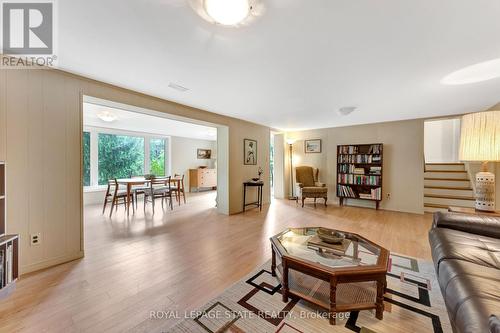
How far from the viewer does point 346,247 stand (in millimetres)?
1857

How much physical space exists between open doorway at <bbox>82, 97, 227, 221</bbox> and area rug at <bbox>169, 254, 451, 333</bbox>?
8.72 feet

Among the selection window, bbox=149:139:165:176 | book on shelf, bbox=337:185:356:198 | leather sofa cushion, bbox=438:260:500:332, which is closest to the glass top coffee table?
leather sofa cushion, bbox=438:260:500:332

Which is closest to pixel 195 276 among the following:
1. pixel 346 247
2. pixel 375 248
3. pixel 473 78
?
pixel 346 247

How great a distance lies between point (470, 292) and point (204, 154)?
7.97 meters

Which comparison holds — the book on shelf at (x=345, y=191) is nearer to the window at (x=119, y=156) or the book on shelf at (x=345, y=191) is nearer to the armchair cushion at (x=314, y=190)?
the armchair cushion at (x=314, y=190)

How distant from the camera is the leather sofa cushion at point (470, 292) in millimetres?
875

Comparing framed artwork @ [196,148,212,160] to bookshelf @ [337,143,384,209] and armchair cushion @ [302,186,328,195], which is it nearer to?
armchair cushion @ [302,186,328,195]

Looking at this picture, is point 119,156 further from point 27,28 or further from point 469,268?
point 469,268

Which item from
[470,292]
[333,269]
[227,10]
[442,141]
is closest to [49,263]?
[333,269]

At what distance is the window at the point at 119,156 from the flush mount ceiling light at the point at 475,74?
7.01m

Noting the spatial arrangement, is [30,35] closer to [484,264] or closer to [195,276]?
[195,276]

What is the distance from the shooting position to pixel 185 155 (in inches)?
300

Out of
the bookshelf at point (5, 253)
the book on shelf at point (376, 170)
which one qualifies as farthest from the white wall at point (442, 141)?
the bookshelf at point (5, 253)

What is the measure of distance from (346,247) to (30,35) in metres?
3.19
